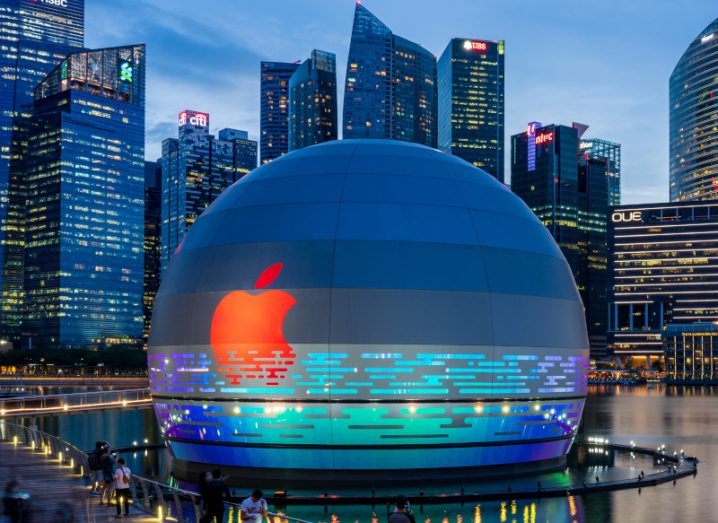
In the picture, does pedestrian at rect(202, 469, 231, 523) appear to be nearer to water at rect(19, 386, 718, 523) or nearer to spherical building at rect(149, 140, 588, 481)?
water at rect(19, 386, 718, 523)

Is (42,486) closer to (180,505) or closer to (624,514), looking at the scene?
(180,505)

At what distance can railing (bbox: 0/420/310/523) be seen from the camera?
937 inches

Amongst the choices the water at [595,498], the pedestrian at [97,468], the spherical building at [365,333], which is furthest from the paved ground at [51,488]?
the spherical building at [365,333]

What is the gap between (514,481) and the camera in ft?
117

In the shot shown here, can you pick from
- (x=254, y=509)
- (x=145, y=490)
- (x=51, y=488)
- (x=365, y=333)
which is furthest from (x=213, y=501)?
(x=365, y=333)

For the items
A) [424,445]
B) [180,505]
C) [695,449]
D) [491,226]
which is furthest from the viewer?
[695,449]

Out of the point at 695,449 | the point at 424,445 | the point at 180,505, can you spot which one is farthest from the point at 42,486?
the point at 695,449

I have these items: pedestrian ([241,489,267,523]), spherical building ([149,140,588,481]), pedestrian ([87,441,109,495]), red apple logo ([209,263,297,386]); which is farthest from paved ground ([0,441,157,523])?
red apple logo ([209,263,297,386])

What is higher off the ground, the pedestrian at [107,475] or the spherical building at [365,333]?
the spherical building at [365,333]

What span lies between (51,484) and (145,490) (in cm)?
559

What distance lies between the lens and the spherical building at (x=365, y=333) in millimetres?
33719

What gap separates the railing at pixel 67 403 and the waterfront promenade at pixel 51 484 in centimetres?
2406

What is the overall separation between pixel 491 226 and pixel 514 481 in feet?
33.5

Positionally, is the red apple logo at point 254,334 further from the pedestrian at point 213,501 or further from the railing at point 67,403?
the railing at point 67,403
